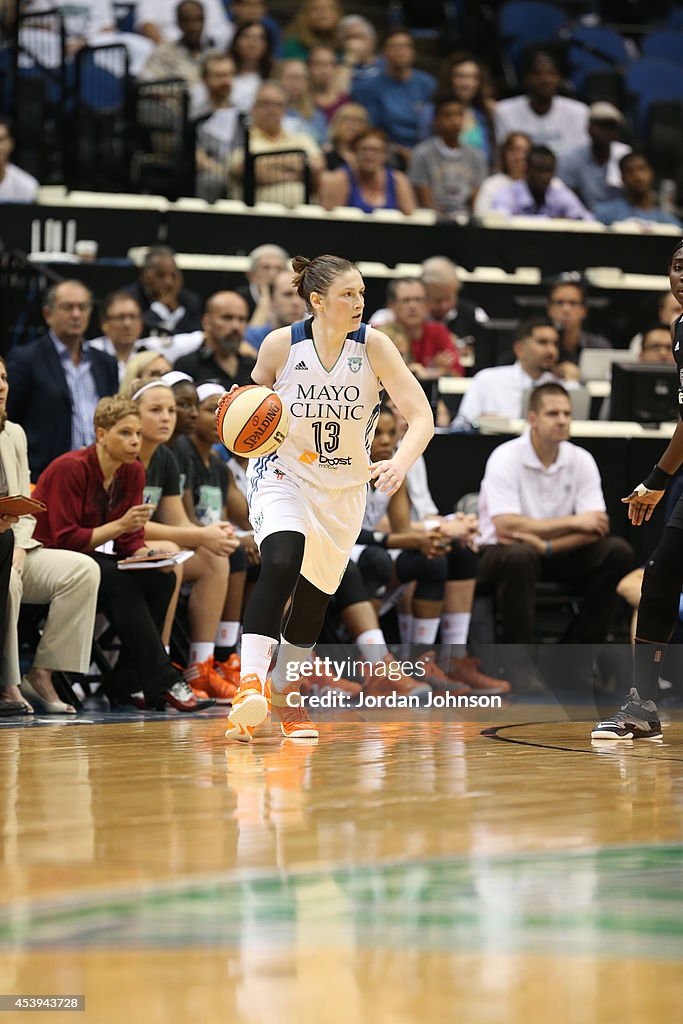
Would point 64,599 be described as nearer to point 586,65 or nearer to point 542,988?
point 542,988

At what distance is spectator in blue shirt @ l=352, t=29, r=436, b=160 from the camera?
1384 cm

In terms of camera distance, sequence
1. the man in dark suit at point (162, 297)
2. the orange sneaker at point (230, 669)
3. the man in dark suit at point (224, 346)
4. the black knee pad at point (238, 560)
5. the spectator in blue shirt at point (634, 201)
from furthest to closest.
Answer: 1. the spectator in blue shirt at point (634, 201)
2. the man in dark suit at point (162, 297)
3. the man in dark suit at point (224, 346)
4. the black knee pad at point (238, 560)
5. the orange sneaker at point (230, 669)

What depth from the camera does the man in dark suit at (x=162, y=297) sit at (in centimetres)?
974

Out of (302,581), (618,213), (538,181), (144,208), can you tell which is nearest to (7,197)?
(144,208)

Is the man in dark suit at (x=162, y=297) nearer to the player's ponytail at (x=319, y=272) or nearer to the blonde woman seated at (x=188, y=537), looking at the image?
the blonde woman seated at (x=188, y=537)

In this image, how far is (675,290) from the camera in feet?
17.8

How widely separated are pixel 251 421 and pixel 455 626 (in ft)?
8.69

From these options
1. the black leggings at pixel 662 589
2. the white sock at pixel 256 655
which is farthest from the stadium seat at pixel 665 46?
the white sock at pixel 256 655

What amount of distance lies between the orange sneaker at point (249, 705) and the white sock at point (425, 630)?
234cm

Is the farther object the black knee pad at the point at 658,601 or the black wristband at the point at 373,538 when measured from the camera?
the black wristband at the point at 373,538

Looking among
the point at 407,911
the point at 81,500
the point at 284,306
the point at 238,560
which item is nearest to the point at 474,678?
the point at 238,560

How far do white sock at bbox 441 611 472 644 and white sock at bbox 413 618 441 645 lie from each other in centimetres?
8

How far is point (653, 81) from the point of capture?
15.3 meters

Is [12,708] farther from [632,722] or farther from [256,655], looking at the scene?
[632,722]
